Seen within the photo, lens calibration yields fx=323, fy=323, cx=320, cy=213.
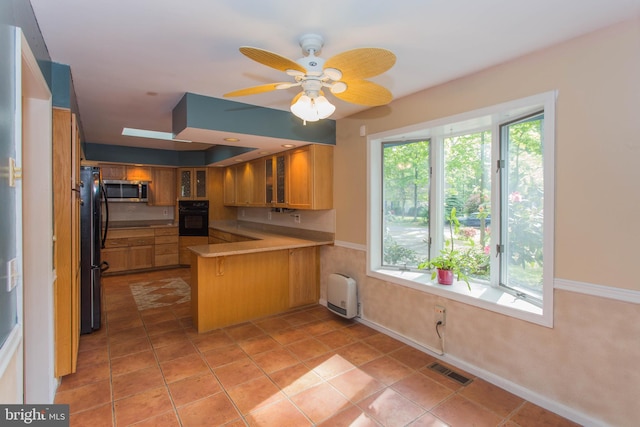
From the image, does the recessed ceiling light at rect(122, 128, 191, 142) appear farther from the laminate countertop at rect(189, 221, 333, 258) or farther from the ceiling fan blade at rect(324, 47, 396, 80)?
the ceiling fan blade at rect(324, 47, 396, 80)

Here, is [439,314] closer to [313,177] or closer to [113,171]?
[313,177]

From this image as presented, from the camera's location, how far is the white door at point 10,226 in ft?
4.00

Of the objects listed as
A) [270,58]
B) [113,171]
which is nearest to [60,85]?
[270,58]

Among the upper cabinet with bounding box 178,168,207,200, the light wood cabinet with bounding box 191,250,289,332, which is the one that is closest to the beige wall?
the light wood cabinet with bounding box 191,250,289,332

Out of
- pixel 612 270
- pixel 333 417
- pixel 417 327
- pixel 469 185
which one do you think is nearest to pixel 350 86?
pixel 469 185

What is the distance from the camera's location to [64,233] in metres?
2.38

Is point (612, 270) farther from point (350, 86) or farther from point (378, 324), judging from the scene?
point (378, 324)

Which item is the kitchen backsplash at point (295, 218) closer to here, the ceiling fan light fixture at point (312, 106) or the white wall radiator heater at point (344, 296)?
the white wall radiator heater at point (344, 296)

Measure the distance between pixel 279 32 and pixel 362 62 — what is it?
65 cm

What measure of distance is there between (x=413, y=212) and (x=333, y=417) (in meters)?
2.10

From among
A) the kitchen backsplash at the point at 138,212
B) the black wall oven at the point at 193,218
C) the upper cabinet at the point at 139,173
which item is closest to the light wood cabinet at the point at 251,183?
the black wall oven at the point at 193,218

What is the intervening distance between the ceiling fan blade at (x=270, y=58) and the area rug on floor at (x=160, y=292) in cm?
381

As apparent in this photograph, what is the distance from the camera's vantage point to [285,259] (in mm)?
4109

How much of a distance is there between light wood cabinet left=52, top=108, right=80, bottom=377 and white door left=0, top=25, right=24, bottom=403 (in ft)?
3.44
